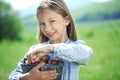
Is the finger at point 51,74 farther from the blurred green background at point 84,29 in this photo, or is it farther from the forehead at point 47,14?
the blurred green background at point 84,29

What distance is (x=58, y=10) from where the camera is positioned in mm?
3391

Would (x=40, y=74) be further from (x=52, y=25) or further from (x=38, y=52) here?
(x=52, y=25)

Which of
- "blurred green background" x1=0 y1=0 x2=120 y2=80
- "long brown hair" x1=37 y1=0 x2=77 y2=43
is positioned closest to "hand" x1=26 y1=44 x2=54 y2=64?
"long brown hair" x1=37 y1=0 x2=77 y2=43

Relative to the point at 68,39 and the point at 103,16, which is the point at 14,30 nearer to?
the point at 103,16

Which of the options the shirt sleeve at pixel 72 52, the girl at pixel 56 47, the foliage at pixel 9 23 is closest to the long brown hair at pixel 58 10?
the girl at pixel 56 47

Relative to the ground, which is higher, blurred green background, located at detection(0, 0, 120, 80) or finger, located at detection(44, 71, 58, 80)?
finger, located at detection(44, 71, 58, 80)

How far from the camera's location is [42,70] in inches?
115

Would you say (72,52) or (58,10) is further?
(58,10)

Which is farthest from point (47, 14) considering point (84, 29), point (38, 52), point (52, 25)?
point (84, 29)

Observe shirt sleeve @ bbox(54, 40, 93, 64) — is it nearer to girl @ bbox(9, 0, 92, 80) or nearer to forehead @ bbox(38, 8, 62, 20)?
girl @ bbox(9, 0, 92, 80)

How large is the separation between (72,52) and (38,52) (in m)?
0.28

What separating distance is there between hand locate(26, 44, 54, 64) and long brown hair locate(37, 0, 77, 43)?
21.9 inches

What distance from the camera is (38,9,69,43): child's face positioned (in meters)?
3.25

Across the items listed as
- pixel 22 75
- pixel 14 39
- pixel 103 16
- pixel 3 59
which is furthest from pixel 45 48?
pixel 103 16
